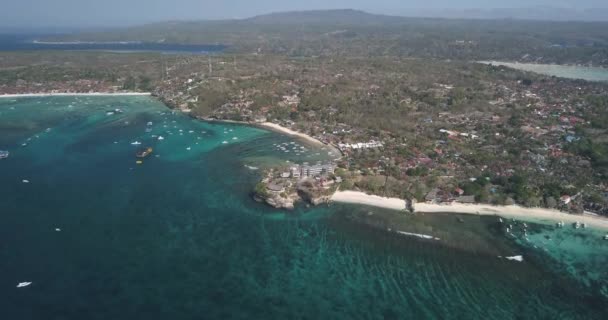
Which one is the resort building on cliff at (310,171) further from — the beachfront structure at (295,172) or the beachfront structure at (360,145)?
the beachfront structure at (360,145)

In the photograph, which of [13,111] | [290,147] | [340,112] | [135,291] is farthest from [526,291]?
[13,111]

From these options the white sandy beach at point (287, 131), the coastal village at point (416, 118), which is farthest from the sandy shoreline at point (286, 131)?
the coastal village at point (416, 118)

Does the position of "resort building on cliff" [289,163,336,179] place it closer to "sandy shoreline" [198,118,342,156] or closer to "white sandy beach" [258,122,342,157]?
"white sandy beach" [258,122,342,157]

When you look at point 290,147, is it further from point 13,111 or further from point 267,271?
point 13,111

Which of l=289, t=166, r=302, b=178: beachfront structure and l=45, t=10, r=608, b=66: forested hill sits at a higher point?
l=45, t=10, r=608, b=66: forested hill

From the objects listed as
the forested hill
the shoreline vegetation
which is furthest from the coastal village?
the forested hill

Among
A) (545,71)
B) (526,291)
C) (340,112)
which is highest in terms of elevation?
(545,71)

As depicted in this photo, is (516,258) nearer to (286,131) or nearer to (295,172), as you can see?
(295,172)
